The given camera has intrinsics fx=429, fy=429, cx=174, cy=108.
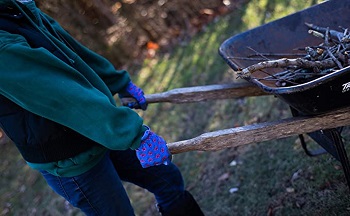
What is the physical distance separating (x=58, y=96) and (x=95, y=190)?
22.3 inches

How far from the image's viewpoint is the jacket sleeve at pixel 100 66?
252cm

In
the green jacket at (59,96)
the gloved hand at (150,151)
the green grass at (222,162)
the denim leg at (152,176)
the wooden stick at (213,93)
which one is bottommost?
the green grass at (222,162)

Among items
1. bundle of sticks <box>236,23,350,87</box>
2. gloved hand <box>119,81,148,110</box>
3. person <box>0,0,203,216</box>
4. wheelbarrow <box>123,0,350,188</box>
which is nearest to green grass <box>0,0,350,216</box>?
wheelbarrow <box>123,0,350,188</box>

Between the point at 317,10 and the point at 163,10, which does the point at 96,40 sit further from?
the point at 317,10

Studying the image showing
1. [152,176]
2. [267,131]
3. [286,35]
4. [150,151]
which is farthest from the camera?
[286,35]

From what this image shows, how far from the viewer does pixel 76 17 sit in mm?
6980

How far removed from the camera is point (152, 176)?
256 cm

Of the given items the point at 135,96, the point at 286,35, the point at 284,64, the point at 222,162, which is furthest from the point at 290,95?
the point at 222,162

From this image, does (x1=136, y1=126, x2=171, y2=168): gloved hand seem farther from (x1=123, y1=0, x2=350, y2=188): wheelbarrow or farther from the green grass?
the green grass

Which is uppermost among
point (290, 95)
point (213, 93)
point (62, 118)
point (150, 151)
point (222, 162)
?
point (290, 95)

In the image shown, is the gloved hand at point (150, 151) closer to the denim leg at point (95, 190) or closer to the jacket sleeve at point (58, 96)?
the jacket sleeve at point (58, 96)

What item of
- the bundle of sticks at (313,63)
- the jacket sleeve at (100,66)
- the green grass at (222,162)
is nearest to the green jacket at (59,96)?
the jacket sleeve at (100,66)

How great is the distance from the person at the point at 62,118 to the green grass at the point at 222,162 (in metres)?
1.32

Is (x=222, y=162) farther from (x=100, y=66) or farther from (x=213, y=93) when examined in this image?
(x=100, y=66)
